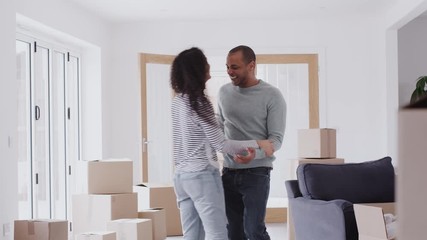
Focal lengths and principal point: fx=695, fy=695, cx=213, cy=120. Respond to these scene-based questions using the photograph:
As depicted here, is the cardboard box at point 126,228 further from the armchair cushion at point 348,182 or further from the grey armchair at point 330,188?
the armchair cushion at point 348,182

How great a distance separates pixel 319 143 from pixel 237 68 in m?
2.63

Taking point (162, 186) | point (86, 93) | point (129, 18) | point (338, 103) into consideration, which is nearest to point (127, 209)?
point (162, 186)

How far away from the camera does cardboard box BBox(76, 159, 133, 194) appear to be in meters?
5.68

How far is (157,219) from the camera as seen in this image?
6.25m

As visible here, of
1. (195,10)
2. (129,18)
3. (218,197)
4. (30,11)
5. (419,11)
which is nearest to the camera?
(218,197)

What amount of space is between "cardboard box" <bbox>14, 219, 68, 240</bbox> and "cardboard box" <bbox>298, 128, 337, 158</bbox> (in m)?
2.05

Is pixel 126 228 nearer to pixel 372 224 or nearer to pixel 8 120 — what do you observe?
pixel 8 120

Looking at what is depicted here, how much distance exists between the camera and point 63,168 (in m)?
7.34

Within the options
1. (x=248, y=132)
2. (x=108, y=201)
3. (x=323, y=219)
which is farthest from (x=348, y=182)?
(x=108, y=201)

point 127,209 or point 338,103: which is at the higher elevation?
point 338,103

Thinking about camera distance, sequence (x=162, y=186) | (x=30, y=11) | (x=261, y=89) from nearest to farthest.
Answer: (x=261, y=89)
(x=30, y=11)
(x=162, y=186)

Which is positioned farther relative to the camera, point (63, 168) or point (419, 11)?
point (63, 168)

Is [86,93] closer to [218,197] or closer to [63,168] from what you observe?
[63,168]

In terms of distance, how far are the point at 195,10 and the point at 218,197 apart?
4.97 metres
